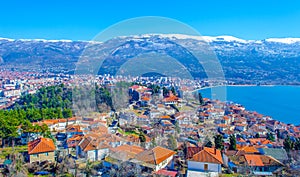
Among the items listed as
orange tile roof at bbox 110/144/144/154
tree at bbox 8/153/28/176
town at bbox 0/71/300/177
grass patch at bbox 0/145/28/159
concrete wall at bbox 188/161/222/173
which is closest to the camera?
tree at bbox 8/153/28/176

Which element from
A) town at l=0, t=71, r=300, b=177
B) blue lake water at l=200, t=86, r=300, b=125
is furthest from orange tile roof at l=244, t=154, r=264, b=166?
blue lake water at l=200, t=86, r=300, b=125

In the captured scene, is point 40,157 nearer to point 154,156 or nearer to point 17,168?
point 17,168

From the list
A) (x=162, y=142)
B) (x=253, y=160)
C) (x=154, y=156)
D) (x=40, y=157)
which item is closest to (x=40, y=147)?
(x=40, y=157)

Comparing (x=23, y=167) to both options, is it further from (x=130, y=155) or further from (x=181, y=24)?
(x=181, y=24)

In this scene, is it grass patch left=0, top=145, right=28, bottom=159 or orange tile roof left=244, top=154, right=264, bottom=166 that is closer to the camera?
orange tile roof left=244, top=154, right=264, bottom=166

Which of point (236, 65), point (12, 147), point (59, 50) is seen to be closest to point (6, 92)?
point (12, 147)

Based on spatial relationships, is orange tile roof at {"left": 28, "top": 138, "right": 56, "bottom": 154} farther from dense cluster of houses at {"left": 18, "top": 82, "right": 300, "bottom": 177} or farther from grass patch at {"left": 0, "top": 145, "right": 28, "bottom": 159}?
grass patch at {"left": 0, "top": 145, "right": 28, "bottom": 159}

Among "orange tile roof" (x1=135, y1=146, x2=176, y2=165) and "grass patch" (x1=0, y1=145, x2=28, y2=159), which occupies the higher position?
"orange tile roof" (x1=135, y1=146, x2=176, y2=165)

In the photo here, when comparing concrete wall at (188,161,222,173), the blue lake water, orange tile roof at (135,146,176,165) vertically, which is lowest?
the blue lake water

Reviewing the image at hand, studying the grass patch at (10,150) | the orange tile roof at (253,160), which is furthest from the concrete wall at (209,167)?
the grass patch at (10,150)
